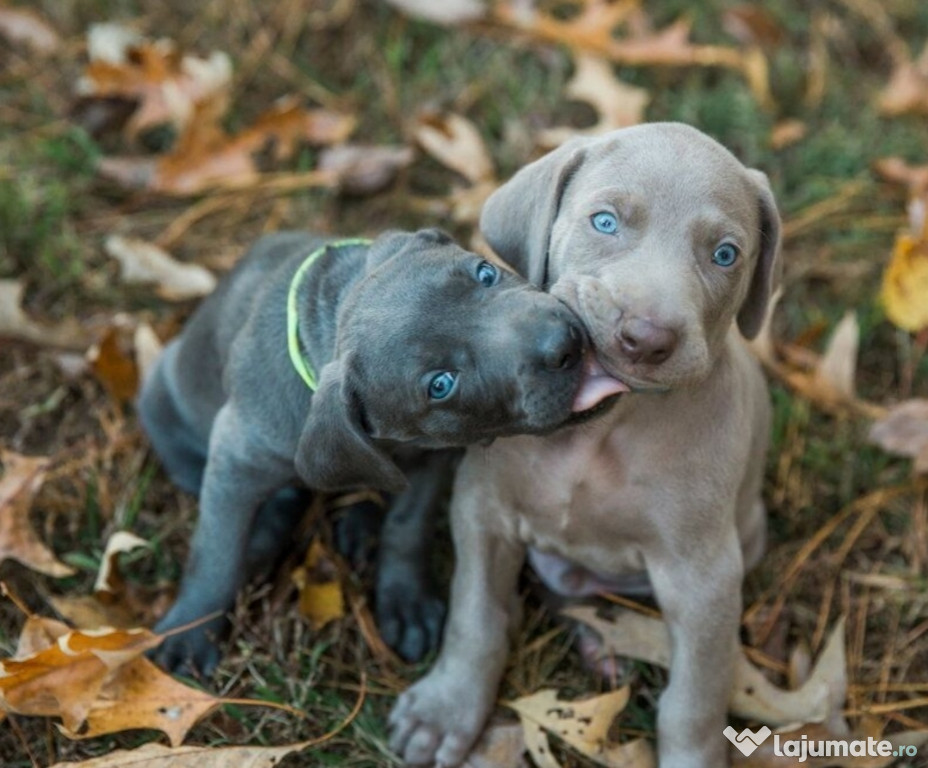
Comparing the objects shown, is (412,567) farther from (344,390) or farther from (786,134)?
(786,134)

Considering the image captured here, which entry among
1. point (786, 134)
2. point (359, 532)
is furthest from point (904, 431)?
point (359, 532)

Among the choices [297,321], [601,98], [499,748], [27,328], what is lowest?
[499,748]

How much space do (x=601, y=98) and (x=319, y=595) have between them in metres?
3.15

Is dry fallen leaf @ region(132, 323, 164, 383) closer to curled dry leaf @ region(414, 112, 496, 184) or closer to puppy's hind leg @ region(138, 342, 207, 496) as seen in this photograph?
puppy's hind leg @ region(138, 342, 207, 496)

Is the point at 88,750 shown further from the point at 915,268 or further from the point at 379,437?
the point at 915,268

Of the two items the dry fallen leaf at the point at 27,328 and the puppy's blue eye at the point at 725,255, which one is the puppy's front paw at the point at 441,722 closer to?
the puppy's blue eye at the point at 725,255

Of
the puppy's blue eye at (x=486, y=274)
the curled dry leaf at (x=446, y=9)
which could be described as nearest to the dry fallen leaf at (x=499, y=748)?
the puppy's blue eye at (x=486, y=274)

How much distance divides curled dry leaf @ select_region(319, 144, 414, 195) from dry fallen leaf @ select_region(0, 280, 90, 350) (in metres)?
1.56

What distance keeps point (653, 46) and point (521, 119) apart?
83 centimetres

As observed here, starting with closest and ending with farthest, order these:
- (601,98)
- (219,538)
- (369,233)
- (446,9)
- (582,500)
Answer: (582,500) < (219,538) < (369,233) < (601,98) < (446,9)

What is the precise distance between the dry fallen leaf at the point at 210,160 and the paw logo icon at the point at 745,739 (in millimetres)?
3428

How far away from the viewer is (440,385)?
418 cm

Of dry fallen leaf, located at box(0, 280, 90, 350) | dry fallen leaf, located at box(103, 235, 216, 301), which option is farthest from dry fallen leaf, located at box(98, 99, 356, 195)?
dry fallen leaf, located at box(0, 280, 90, 350)

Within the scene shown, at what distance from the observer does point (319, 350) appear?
4.68m
